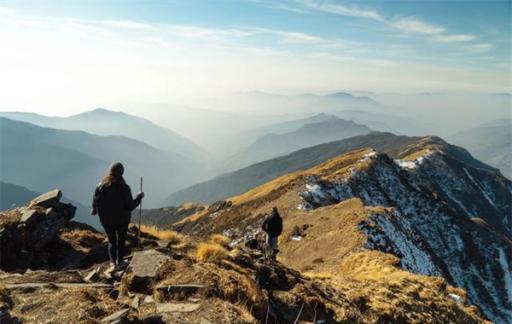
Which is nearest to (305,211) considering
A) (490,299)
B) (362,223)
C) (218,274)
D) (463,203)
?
(362,223)

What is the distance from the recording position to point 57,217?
1573cm

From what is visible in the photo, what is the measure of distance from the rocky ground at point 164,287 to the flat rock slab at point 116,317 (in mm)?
44

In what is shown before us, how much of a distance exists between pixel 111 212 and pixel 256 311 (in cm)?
526

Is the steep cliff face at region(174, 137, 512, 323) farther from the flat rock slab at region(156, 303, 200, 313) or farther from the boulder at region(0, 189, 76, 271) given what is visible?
the boulder at region(0, 189, 76, 271)

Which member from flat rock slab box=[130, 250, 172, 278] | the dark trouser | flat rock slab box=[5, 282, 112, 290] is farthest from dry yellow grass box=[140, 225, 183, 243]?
flat rock slab box=[5, 282, 112, 290]

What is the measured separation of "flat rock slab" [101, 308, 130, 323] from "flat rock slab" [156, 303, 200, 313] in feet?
2.72

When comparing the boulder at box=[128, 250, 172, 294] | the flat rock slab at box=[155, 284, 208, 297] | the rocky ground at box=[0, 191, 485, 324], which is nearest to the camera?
the rocky ground at box=[0, 191, 485, 324]

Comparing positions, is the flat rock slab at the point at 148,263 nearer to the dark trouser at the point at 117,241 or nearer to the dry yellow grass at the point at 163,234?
the dark trouser at the point at 117,241

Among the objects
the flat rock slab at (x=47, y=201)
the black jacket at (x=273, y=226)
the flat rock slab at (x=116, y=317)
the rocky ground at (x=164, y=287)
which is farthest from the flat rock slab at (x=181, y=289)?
the black jacket at (x=273, y=226)

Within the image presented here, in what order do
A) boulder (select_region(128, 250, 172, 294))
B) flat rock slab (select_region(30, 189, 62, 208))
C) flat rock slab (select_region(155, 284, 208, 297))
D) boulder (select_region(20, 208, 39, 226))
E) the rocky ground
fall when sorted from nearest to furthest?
the rocky ground, flat rock slab (select_region(155, 284, 208, 297)), boulder (select_region(128, 250, 172, 294)), boulder (select_region(20, 208, 39, 226)), flat rock slab (select_region(30, 189, 62, 208))

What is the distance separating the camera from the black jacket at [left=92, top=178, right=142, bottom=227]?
38.9ft

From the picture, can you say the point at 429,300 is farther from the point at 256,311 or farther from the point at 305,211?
the point at 305,211

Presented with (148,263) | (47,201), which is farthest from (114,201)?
(47,201)

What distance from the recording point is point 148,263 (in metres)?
11.2
